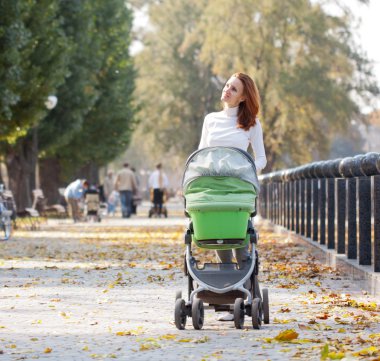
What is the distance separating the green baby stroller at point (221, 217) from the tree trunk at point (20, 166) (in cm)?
3516

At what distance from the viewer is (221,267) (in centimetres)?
966

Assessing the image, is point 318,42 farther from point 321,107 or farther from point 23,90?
point 23,90

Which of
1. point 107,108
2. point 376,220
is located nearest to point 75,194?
point 107,108

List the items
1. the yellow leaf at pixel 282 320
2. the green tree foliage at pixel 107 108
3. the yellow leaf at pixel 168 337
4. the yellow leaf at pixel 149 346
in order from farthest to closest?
the green tree foliage at pixel 107 108 → the yellow leaf at pixel 282 320 → the yellow leaf at pixel 168 337 → the yellow leaf at pixel 149 346

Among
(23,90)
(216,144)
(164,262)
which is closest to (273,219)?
(23,90)

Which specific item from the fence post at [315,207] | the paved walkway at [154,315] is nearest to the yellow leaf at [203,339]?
the paved walkway at [154,315]

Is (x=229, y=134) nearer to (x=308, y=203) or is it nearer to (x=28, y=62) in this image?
(x=308, y=203)

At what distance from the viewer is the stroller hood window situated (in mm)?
9492

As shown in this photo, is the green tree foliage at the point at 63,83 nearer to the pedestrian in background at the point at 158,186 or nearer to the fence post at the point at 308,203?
the pedestrian in background at the point at 158,186

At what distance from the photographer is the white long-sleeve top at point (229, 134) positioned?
10.1m

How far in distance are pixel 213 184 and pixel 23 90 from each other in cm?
2777

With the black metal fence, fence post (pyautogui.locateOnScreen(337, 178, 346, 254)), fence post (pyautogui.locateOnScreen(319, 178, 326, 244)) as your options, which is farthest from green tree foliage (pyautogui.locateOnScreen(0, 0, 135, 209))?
fence post (pyautogui.locateOnScreen(337, 178, 346, 254))

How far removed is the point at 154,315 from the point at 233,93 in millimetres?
1896

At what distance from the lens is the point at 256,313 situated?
30.4ft
